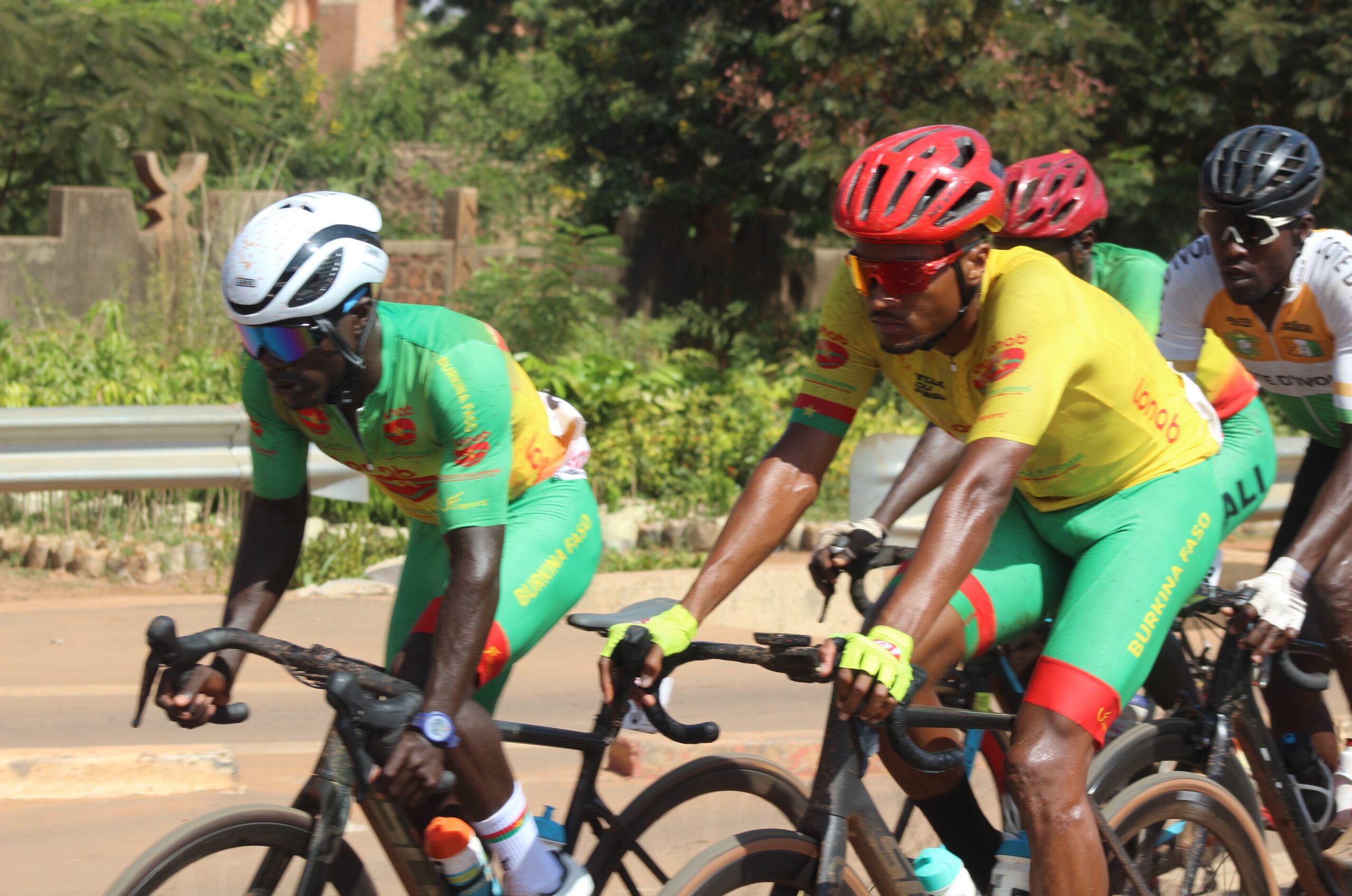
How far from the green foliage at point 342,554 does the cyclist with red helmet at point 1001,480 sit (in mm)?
4786

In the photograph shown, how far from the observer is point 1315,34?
1209 centimetres

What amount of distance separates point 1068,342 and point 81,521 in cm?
649

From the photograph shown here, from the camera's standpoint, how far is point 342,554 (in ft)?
26.2

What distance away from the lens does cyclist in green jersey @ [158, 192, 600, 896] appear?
303 centimetres

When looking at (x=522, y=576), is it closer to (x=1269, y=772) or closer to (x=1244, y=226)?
(x=1269, y=772)

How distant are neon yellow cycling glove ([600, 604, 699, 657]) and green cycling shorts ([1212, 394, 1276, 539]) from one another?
2207 millimetres

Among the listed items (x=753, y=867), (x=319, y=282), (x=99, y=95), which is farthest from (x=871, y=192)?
(x=99, y=95)

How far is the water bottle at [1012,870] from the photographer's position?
323 cm

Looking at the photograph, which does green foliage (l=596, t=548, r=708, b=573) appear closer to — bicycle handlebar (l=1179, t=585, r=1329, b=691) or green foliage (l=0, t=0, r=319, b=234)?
bicycle handlebar (l=1179, t=585, r=1329, b=691)

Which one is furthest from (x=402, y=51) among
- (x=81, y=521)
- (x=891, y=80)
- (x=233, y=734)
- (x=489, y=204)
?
(x=233, y=734)

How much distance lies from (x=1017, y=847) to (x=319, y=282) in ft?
6.74

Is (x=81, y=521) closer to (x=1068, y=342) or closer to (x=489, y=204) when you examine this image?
(x=1068, y=342)

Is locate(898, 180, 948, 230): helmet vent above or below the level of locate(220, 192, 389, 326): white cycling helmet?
above

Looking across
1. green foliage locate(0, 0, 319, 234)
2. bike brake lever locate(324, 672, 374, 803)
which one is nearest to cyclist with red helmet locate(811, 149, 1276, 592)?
bike brake lever locate(324, 672, 374, 803)
